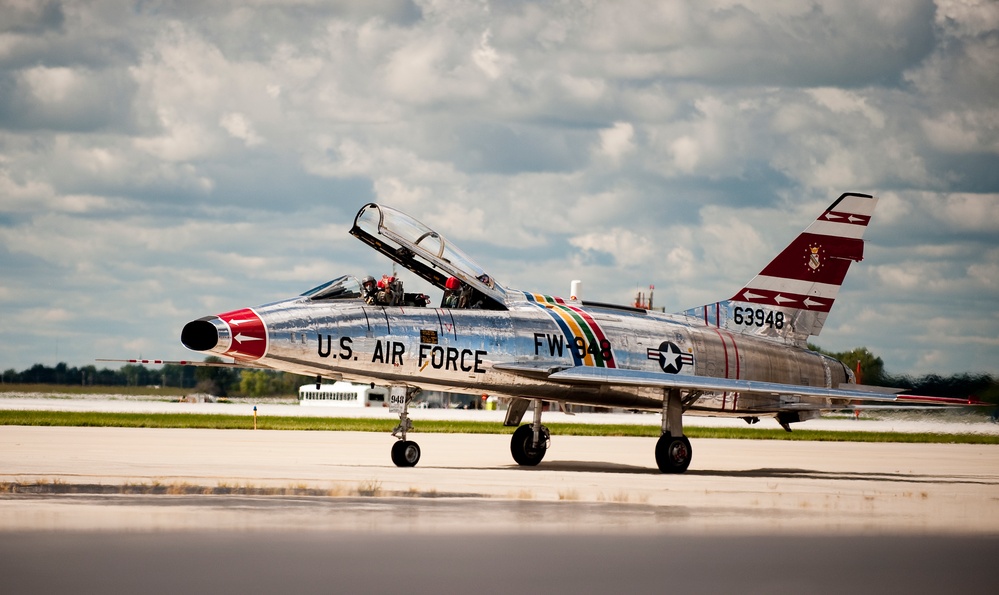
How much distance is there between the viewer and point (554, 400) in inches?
835

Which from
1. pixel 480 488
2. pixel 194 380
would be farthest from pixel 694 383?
pixel 194 380

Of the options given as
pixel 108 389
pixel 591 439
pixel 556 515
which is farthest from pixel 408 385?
pixel 108 389

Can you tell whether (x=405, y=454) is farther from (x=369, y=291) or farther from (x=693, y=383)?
(x=693, y=383)

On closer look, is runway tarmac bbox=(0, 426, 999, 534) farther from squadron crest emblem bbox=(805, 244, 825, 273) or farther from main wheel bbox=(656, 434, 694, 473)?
squadron crest emblem bbox=(805, 244, 825, 273)

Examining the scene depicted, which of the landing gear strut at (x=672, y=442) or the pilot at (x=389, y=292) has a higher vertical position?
the pilot at (x=389, y=292)

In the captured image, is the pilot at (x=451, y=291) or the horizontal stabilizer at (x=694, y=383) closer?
the horizontal stabilizer at (x=694, y=383)

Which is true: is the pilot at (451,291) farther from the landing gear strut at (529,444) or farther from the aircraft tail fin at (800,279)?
the aircraft tail fin at (800,279)

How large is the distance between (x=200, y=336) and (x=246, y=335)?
72 cm

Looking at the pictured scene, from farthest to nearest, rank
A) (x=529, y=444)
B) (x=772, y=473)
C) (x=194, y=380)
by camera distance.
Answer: (x=194, y=380) < (x=529, y=444) < (x=772, y=473)

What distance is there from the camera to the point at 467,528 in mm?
11141

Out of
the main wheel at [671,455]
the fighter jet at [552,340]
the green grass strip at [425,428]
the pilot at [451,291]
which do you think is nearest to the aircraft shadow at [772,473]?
the main wheel at [671,455]

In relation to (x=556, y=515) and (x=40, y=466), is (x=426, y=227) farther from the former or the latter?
(x=556, y=515)

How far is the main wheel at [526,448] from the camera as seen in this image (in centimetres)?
2247

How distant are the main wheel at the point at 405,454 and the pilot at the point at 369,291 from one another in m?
2.35
